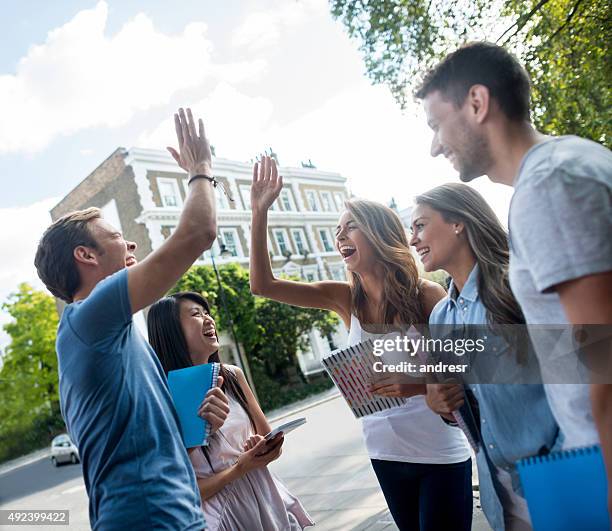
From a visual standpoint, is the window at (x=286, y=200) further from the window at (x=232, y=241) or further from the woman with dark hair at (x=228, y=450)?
the woman with dark hair at (x=228, y=450)

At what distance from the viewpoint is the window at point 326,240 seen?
123ft

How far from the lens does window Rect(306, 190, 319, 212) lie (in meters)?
37.6

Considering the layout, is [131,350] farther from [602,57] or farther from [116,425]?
[602,57]

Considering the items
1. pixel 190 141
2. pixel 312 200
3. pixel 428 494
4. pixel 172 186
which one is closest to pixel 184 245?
pixel 190 141

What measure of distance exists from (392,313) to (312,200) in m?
35.9

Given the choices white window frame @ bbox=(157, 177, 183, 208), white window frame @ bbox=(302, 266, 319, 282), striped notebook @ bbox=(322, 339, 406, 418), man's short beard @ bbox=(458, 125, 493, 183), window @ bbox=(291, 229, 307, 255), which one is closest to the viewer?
man's short beard @ bbox=(458, 125, 493, 183)

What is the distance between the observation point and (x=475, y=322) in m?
1.73

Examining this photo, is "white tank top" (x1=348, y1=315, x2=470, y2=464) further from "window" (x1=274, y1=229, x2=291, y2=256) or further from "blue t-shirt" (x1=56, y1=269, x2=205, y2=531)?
"window" (x1=274, y1=229, x2=291, y2=256)

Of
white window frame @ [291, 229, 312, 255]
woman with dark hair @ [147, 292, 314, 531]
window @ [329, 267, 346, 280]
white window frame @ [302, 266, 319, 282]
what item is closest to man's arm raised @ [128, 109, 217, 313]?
woman with dark hair @ [147, 292, 314, 531]

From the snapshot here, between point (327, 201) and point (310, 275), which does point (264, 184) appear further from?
point (327, 201)

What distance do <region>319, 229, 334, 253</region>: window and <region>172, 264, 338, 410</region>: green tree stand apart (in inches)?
443

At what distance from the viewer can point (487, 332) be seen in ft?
5.49

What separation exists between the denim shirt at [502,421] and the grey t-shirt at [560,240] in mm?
218

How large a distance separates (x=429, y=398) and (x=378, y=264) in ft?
3.09
